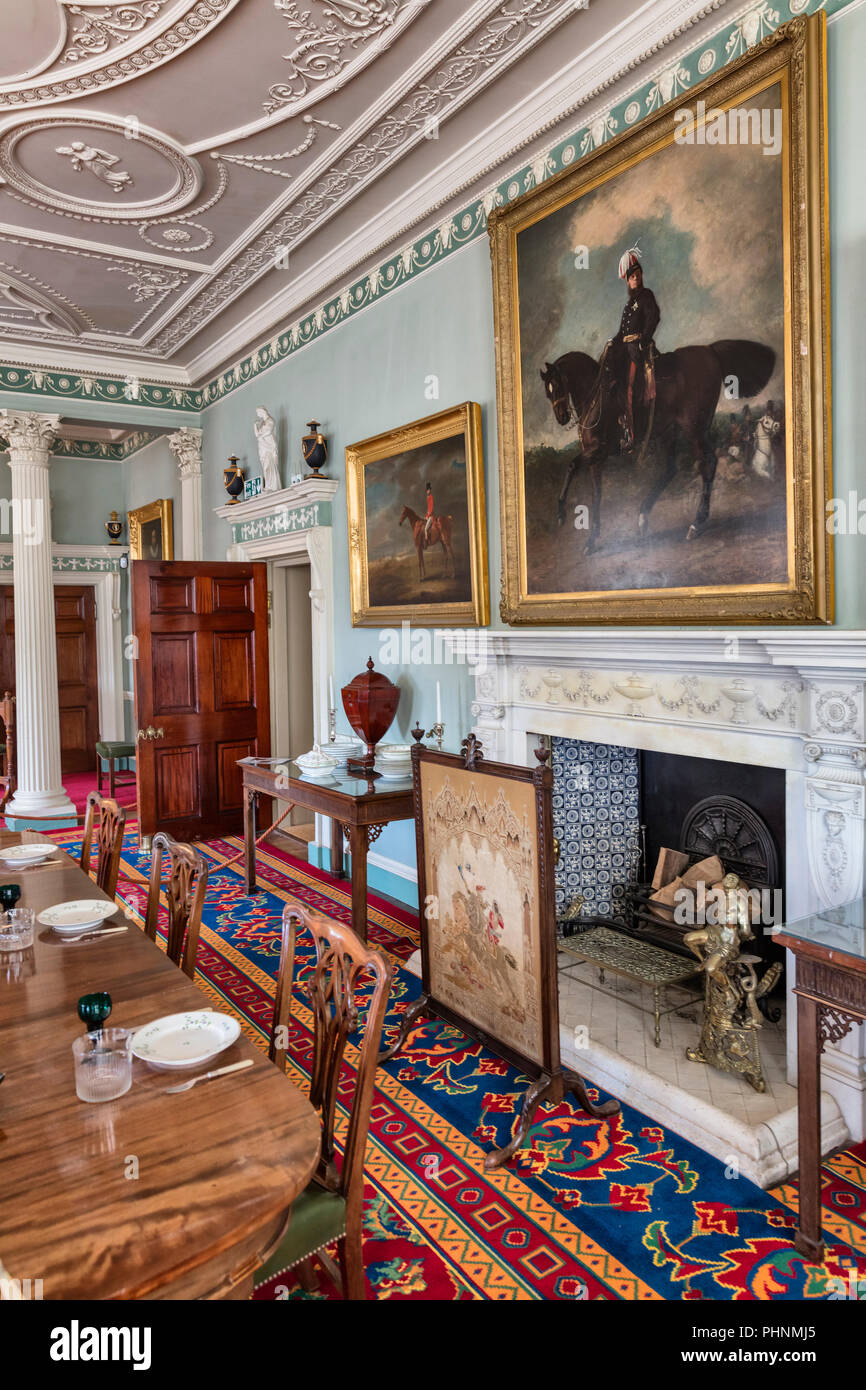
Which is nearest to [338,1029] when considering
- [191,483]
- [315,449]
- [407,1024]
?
[407,1024]

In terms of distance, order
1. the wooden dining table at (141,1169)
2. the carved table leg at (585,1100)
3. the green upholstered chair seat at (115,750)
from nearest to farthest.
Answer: the wooden dining table at (141,1169) < the carved table leg at (585,1100) < the green upholstered chair seat at (115,750)

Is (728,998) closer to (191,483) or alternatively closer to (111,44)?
(111,44)

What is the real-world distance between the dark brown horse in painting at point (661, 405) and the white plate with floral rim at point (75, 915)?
2.39m

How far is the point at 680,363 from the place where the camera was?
3.22 m

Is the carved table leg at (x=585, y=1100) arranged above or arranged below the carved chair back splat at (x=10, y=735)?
below

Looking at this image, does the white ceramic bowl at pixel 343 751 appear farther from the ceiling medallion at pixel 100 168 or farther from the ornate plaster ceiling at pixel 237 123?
the ceiling medallion at pixel 100 168

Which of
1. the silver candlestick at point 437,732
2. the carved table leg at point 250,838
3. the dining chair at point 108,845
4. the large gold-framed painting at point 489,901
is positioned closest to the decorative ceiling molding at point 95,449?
the carved table leg at point 250,838

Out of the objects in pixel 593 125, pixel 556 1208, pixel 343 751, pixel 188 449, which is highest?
pixel 593 125

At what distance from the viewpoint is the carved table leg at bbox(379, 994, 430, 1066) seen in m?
3.37

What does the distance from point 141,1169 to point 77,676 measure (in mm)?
10447

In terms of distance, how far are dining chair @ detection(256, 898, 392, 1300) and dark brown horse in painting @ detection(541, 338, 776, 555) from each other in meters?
2.08

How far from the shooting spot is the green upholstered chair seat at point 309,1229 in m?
1.72

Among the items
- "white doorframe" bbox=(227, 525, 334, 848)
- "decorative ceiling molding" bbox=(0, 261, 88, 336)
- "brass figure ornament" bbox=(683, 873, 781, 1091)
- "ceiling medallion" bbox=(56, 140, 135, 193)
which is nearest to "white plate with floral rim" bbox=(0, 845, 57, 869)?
"white doorframe" bbox=(227, 525, 334, 848)
